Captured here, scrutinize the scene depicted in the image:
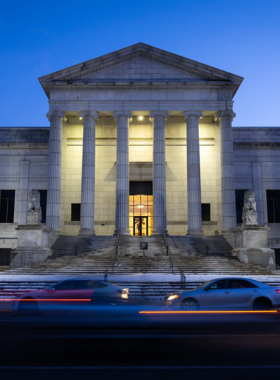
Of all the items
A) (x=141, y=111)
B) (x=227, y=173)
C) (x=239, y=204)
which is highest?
(x=141, y=111)

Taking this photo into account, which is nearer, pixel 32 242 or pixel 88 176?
pixel 32 242

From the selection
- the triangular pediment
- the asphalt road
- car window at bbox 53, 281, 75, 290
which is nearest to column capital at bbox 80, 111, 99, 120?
the triangular pediment

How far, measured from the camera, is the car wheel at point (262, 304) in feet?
47.0

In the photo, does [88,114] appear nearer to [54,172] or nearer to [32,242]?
[54,172]

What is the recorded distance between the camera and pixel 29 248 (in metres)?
30.5

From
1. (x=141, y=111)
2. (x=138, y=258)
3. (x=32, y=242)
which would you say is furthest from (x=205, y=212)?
(x=32, y=242)

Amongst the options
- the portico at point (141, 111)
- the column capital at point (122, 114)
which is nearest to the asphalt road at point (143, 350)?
the portico at point (141, 111)

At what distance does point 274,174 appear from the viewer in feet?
141

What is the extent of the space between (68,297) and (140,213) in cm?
2887

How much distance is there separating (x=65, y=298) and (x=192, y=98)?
28822 millimetres

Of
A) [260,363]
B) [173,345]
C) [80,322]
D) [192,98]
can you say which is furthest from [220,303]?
[192,98]

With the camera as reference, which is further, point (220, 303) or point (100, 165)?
point (100, 165)

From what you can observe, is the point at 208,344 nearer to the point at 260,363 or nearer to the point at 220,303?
the point at 260,363

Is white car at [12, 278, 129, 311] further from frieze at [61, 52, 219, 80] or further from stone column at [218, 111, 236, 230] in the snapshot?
frieze at [61, 52, 219, 80]
